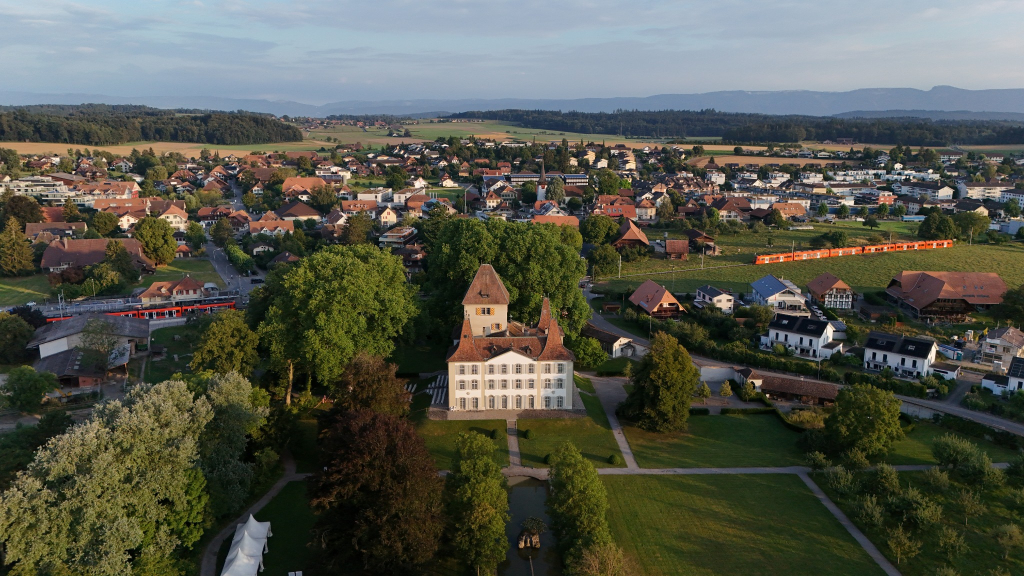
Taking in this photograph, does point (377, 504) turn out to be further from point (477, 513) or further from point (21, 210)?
point (21, 210)

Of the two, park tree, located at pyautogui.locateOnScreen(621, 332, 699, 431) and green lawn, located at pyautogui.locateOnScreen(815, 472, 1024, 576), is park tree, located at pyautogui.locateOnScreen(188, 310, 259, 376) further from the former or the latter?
green lawn, located at pyautogui.locateOnScreen(815, 472, 1024, 576)

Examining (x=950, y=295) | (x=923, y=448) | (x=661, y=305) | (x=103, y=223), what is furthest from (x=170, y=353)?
(x=950, y=295)

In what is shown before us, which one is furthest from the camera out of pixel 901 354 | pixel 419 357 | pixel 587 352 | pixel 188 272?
pixel 188 272

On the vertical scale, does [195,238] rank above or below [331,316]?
below

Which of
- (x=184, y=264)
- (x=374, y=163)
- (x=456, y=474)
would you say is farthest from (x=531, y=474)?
(x=374, y=163)

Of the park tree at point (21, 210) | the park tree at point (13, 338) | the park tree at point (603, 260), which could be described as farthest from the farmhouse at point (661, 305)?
the park tree at point (21, 210)

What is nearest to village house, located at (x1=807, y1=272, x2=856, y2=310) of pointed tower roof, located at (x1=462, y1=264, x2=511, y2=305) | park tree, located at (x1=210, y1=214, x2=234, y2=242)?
pointed tower roof, located at (x1=462, y1=264, x2=511, y2=305)
